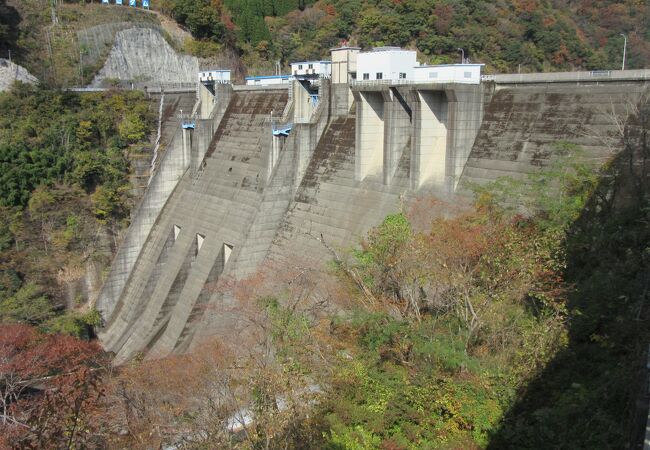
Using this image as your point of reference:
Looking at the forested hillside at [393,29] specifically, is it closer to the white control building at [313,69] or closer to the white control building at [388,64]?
the white control building at [313,69]

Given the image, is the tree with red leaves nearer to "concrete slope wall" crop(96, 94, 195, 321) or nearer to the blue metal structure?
"concrete slope wall" crop(96, 94, 195, 321)

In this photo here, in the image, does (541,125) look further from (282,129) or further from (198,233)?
(198,233)

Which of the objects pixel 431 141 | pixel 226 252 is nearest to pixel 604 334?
pixel 431 141

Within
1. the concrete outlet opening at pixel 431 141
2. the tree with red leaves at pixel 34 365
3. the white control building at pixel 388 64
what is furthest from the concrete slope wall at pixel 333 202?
the tree with red leaves at pixel 34 365

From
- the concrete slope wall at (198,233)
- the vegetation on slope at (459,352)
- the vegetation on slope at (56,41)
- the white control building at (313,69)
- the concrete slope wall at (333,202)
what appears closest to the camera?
the vegetation on slope at (459,352)

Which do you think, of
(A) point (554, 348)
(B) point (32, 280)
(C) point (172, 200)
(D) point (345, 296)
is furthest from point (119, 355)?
(A) point (554, 348)

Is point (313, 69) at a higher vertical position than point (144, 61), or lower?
lower

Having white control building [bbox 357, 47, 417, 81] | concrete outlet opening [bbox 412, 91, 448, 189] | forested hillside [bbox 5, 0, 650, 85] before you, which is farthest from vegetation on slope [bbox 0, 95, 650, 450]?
forested hillside [bbox 5, 0, 650, 85]
